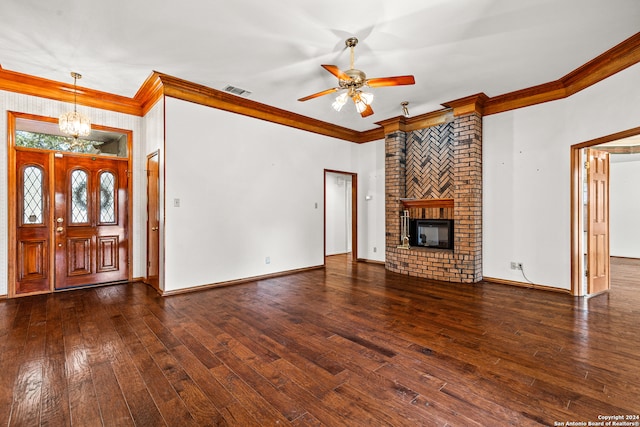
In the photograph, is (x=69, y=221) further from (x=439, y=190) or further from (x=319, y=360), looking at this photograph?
(x=439, y=190)

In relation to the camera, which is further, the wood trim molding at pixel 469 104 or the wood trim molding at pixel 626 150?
the wood trim molding at pixel 626 150

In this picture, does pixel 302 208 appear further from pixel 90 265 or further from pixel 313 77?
pixel 90 265

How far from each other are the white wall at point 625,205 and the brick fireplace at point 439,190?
219 inches

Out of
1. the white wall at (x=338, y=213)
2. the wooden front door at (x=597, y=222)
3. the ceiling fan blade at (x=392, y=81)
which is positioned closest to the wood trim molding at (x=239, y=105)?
the white wall at (x=338, y=213)

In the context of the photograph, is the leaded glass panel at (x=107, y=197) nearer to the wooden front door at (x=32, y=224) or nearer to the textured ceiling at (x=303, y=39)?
the wooden front door at (x=32, y=224)

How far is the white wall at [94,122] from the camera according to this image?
13.2 ft

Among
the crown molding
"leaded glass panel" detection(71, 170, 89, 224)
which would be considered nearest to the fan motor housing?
the crown molding

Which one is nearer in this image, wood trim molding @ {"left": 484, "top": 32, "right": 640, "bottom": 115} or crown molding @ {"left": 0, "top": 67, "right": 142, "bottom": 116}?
wood trim molding @ {"left": 484, "top": 32, "right": 640, "bottom": 115}

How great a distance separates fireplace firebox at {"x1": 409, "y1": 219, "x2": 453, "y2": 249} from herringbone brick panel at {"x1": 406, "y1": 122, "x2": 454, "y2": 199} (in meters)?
0.51

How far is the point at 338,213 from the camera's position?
878cm

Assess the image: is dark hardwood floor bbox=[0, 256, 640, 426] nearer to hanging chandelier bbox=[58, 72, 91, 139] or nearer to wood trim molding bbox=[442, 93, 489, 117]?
hanging chandelier bbox=[58, 72, 91, 139]

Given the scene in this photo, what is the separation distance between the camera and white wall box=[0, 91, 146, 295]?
4.02 metres

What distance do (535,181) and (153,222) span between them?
20.2 ft

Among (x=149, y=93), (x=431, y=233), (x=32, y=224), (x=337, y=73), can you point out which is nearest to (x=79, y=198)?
(x=32, y=224)
